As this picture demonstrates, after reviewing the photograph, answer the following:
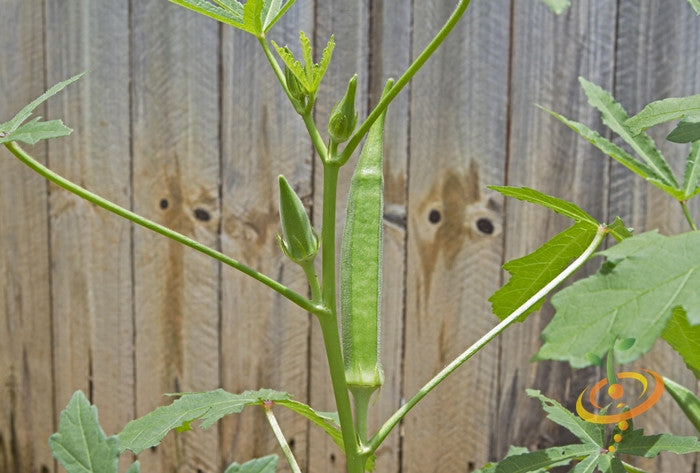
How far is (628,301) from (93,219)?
181cm

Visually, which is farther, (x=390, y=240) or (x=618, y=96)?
(x=390, y=240)

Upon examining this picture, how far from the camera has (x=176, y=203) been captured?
6.26 feet

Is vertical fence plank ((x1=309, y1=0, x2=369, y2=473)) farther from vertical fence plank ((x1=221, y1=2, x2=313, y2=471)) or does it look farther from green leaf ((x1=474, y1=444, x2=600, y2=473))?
green leaf ((x1=474, y1=444, x2=600, y2=473))

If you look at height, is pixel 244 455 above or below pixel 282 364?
below

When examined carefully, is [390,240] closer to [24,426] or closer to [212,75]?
[212,75]

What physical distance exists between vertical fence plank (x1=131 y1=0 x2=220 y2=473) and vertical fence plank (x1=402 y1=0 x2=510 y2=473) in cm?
46

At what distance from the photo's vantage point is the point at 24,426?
2.11m

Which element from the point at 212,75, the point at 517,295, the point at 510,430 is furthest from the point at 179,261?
the point at 517,295

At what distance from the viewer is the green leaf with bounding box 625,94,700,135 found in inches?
16.9

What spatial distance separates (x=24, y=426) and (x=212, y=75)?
39.8 inches

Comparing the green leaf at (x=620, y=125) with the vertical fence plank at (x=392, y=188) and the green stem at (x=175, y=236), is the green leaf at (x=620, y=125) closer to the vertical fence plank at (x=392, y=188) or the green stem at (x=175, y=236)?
the green stem at (x=175, y=236)

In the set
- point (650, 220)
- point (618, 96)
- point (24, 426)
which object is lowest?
point (24, 426)

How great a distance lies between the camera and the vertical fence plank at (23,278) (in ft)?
6.51

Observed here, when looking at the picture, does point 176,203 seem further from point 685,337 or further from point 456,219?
point 685,337
